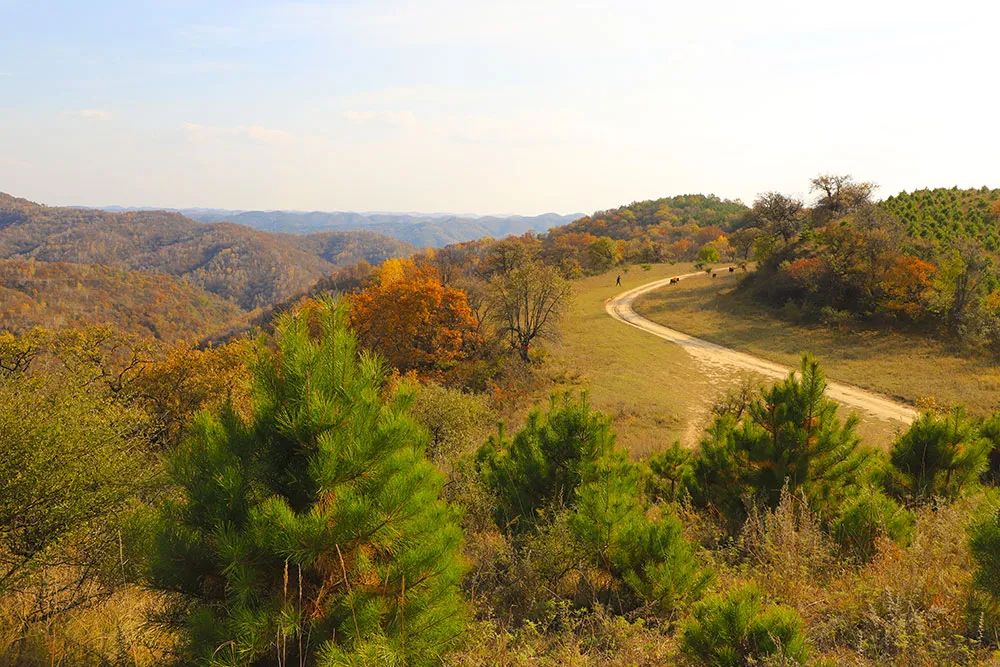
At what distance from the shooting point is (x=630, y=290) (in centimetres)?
4659

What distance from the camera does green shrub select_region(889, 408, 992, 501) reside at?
664 centimetres

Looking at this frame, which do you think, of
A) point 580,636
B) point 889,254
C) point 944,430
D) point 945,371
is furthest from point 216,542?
point 889,254

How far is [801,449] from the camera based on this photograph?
20.0 ft

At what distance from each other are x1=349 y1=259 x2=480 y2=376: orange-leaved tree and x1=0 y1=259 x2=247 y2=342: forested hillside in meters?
65.5

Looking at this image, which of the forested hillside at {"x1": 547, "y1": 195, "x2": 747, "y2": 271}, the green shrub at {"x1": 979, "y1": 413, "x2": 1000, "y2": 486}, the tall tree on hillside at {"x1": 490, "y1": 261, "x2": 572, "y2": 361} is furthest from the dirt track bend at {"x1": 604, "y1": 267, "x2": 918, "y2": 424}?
the forested hillside at {"x1": 547, "y1": 195, "x2": 747, "y2": 271}

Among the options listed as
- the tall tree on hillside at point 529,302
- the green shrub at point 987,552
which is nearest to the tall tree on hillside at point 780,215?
the tall tree on hillside at point 529,302

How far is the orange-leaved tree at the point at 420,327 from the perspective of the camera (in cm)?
2884

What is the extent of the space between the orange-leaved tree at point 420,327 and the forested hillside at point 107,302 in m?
65.5

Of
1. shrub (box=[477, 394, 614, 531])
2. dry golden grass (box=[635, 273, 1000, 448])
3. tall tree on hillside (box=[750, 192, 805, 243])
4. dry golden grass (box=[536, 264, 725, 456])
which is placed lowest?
dry golden grass (box=[536, 264, 725, 456])

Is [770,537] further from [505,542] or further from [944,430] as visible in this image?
[944,430]

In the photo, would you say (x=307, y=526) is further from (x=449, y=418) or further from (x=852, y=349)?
(x=852, y=349)

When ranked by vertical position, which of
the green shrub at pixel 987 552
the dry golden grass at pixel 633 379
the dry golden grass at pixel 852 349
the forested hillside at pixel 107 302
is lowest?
the forested hillside at pixel 107 302

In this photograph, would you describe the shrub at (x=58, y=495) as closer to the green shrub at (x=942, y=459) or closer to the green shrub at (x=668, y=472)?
the green shrub at (x=668, y=472)

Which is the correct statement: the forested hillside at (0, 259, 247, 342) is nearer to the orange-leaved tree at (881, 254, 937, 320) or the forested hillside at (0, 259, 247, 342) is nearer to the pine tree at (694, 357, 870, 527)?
the orange-leaved tree at (881, 254, 937, 320)
